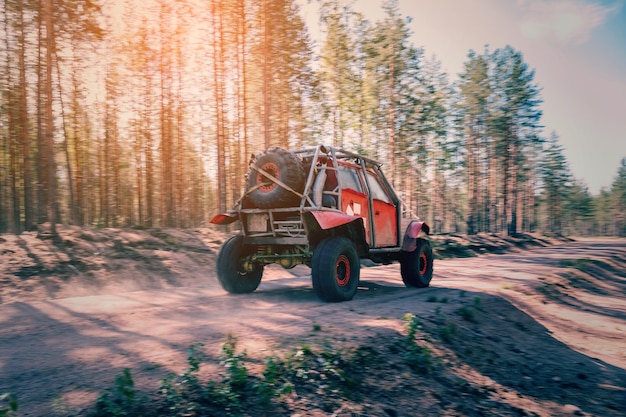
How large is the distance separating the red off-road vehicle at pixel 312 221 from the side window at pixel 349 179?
0.8 inches

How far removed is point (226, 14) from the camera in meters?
20.1

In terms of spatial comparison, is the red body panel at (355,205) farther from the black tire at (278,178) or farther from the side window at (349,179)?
the black tire at (278,178)

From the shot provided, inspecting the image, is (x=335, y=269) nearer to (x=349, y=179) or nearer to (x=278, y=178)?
(x=278, y=178)

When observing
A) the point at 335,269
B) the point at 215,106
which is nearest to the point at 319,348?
the point at 335,269

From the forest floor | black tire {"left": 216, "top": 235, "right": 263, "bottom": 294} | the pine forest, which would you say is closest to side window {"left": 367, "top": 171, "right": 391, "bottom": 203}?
the forest floor

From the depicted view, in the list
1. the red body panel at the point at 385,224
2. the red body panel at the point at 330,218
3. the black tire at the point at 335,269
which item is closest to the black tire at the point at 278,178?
the red body panel at the point at 330,218

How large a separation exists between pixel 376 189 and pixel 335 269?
2.46 metres

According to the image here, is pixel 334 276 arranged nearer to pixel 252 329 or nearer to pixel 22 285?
pixel 252 329

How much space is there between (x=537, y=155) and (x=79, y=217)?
58.9 meters

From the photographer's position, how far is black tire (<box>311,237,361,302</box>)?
6.64 meters

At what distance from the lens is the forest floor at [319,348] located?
350 cm

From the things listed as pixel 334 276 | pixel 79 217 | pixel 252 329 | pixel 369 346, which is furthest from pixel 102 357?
pixel 79 217

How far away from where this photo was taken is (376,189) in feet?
28.2

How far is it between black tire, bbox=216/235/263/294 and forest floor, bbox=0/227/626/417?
0.29m
